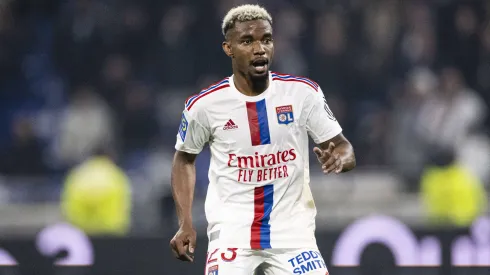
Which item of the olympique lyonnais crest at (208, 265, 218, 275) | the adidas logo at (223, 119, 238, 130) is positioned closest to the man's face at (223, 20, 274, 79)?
the adidas logo at (223, 119, 238, 130)

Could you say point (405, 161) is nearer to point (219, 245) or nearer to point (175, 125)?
point (175, 125)

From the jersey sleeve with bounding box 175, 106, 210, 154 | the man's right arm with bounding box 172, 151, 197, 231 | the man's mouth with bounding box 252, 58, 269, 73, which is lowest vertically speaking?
the man's right arm with bounding box 172, 151, 197, 231

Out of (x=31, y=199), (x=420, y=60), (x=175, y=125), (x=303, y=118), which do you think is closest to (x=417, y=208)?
(x=420, y=60)

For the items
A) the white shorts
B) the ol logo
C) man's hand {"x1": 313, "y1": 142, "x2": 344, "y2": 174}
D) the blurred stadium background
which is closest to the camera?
man's hand {"x1": 313, "y1": 142, "x2": 344, "y2": 174}

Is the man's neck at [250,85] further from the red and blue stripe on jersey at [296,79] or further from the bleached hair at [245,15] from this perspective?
the bleached hair at [245,15]

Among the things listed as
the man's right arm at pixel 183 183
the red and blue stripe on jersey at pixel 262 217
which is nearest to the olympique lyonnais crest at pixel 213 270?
the red and blue stripe on jersey at pixel 262 217

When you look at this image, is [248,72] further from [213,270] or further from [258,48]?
[213,270]

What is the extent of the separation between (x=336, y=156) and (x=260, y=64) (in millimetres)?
660

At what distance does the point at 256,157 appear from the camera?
15.4 ft

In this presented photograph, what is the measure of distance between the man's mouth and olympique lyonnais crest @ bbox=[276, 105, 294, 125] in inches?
9.2

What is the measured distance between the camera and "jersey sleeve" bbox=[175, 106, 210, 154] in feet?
15.8

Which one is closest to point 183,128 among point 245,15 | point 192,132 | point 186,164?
point 192,132

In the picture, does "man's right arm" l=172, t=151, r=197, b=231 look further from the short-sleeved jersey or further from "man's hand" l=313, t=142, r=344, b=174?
"man's hand" l=313, t=142, r=344, b=174

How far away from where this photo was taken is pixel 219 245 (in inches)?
183
